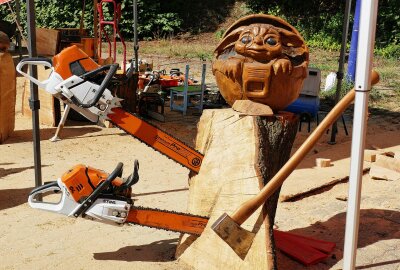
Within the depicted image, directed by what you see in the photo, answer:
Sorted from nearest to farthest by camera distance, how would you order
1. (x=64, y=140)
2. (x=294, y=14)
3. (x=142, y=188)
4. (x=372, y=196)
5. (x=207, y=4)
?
(x=372, y=196) < (x=142, y=188) < (x=64, y=140) < (x=294, y=14) < (x=207, y=4)

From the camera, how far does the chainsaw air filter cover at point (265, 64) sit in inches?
131

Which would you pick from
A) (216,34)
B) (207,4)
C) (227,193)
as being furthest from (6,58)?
(207,4)

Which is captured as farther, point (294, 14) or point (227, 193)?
point (294, 14)

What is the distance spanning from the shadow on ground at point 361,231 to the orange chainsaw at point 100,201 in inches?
36.7

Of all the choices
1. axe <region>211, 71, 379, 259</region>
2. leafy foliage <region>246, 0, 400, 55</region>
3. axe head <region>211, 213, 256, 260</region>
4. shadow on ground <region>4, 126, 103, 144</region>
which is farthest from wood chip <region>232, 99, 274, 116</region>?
leafy foliage <region>246, 0, 400, 55</region>

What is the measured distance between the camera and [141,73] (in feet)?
34.2

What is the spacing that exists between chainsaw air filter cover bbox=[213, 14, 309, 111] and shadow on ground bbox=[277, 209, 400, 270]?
1.14 meters

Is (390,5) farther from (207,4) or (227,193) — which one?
(227,193)

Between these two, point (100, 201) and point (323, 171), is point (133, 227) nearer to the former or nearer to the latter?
point (100, 201)

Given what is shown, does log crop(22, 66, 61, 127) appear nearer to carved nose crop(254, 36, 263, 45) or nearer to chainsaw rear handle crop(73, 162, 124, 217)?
chainsaw rear handle crop(73, 162, 124, 217)

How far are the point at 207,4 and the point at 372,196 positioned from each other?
1857 centimetres

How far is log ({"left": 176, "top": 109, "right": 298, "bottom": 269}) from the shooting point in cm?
314

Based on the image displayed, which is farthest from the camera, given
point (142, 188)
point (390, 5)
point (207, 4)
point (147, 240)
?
point (207, 4)

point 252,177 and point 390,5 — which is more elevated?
point 390,5
